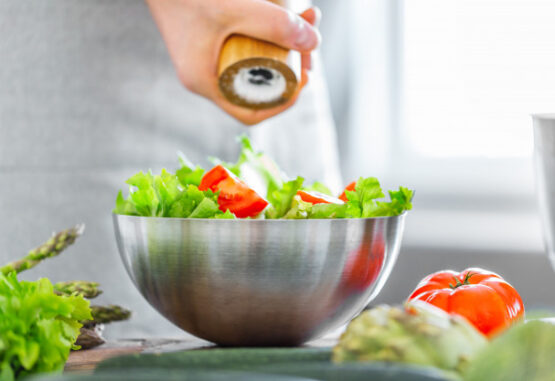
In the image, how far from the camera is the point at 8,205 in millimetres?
1203

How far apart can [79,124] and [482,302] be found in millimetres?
775

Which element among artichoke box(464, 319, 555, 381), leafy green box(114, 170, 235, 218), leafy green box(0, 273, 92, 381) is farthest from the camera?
leafy green box(114, 170, 235, 218)

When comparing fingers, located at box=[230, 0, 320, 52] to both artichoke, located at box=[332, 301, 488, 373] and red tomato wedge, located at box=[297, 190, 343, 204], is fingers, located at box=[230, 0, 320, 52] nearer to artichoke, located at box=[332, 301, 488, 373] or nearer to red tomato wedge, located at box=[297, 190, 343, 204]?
red tomato wedge, located at box=[297, 190, 343, 204]

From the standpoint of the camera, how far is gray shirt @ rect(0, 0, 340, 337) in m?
1.21

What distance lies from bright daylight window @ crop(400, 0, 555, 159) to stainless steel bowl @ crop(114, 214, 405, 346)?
5.09ft

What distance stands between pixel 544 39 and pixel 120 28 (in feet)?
4.53

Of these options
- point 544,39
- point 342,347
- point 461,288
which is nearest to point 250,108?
point 461,288

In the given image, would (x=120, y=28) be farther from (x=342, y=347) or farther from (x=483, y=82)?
(x=483, y=82)

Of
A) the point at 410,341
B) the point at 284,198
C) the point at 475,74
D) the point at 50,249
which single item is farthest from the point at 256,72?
the point at 475,74

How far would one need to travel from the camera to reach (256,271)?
66cm

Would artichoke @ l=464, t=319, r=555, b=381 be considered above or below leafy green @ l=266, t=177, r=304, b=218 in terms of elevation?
below

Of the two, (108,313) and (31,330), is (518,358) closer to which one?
(31,330)

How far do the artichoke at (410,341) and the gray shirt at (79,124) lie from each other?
29.7 inches

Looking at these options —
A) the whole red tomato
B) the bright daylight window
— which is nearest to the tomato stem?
the whole red tomato
